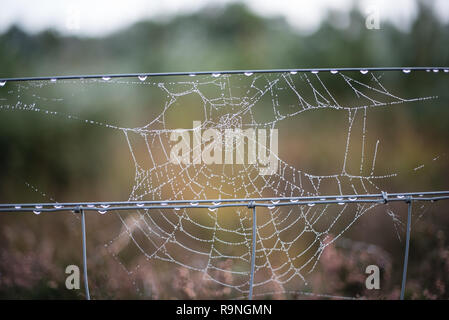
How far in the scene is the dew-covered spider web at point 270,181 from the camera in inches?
149

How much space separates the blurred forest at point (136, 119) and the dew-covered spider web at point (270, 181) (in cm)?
19

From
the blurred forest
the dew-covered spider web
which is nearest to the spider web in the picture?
the dew-covered spider web

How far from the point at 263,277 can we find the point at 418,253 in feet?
5.84

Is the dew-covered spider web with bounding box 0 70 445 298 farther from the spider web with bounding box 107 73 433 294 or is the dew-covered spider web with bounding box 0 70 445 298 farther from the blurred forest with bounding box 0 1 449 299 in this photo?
the blurred forest with bounding box 0 1 449 299

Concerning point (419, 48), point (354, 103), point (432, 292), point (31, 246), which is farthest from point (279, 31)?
point (31, 246)

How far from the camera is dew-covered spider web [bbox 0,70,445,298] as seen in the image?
379 centimetres

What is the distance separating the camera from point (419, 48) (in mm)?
Result: 4574

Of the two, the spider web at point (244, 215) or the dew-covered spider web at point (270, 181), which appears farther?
the dew-covered spider web at point (270, 181)

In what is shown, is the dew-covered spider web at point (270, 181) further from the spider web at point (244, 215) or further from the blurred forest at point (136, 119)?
the blurred forest at point (136, 119)

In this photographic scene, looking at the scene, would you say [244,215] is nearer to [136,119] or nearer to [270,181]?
[270,181]

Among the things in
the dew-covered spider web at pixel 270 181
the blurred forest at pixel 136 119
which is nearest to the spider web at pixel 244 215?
the dew-covered spider web at pixel 270 181

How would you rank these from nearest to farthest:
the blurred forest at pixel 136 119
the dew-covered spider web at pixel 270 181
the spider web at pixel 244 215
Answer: the spider web at pixel 244 215, the dew-covered spider web at pixel 270 181, the blurred forest at pixel 136 119

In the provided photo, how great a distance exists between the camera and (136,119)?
4785 mm

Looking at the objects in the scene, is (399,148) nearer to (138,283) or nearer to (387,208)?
(387,208)
